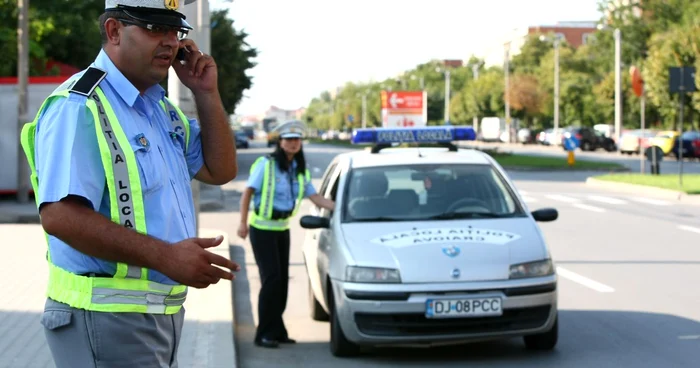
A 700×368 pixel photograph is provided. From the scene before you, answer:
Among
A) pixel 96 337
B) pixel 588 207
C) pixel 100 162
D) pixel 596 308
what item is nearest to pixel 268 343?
pixel 596 308

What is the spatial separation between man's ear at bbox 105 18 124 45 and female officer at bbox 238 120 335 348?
585 centimetres

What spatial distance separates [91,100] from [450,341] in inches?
207

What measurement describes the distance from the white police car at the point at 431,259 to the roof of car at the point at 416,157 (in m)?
0.03

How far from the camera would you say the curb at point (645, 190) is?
86.2 ft

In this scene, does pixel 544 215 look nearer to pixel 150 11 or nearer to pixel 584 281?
pixel 584 281

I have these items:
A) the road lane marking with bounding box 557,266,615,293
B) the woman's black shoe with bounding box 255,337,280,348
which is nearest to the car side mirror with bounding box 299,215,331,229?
A: the woman's black shoe with bounding box 255,337,280,348

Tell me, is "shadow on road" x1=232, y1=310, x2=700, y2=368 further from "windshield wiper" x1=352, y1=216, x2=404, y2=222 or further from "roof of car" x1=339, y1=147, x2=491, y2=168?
"roof of car" x1=339, y1=147, x2=491, y2=168

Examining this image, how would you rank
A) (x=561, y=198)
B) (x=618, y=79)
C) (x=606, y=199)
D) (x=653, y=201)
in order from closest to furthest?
(x=653, y=201), (x=606, y=199), (x=561, y=198), (x=618, y=79)

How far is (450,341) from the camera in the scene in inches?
317

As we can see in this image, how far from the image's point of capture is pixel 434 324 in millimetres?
7938

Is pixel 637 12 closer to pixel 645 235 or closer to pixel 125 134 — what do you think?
pixel 645 235

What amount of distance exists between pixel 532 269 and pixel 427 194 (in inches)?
53.9

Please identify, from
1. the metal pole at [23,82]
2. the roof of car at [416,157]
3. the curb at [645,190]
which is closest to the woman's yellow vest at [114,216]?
the roof of car at [416,157]

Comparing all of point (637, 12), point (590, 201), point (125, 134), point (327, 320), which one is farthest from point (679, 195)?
point (637, 12)
